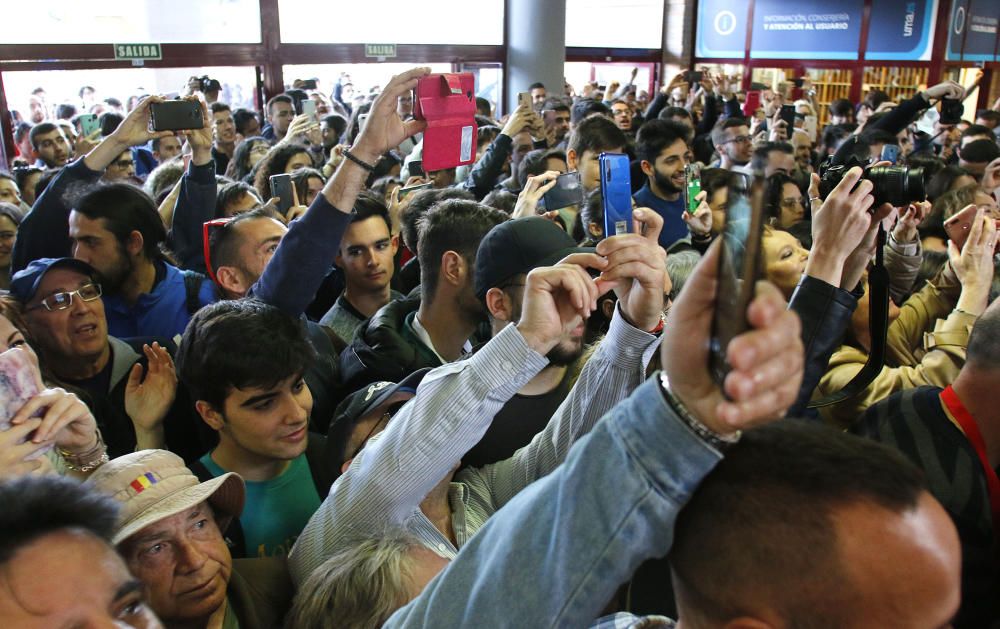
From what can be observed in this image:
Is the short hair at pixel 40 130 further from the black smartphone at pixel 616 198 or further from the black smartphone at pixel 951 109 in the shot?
the black smartphone at pixel 951 109

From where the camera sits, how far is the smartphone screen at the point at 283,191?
3426mm

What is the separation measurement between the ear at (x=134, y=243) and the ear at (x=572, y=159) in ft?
7.85

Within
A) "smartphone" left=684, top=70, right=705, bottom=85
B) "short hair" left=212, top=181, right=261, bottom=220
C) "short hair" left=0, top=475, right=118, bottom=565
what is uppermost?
"smartphone" left=684, top=70, right=705, bottom=85

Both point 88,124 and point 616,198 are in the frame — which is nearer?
point 616,198

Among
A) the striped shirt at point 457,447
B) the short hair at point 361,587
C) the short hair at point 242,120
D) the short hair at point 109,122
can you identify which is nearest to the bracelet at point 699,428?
the striped shirt at point 457,447

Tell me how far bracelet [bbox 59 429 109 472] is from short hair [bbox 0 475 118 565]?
1.40 feet

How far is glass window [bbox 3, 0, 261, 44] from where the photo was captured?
8133 millimetres

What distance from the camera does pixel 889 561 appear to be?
710 mm

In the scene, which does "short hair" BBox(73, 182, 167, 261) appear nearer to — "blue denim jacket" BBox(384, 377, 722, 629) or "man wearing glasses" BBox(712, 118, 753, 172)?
"blue denim jacket" BBox(384, 377, 722, 629)

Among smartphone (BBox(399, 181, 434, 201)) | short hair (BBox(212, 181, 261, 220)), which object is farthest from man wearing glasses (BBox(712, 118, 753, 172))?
short hair (BBox(212, 181, 261, 220))

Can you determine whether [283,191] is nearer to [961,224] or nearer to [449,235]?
[449,235]

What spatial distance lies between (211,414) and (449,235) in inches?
36.0

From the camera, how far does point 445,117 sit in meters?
2.52

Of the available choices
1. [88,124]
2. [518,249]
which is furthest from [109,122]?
[518,249]
